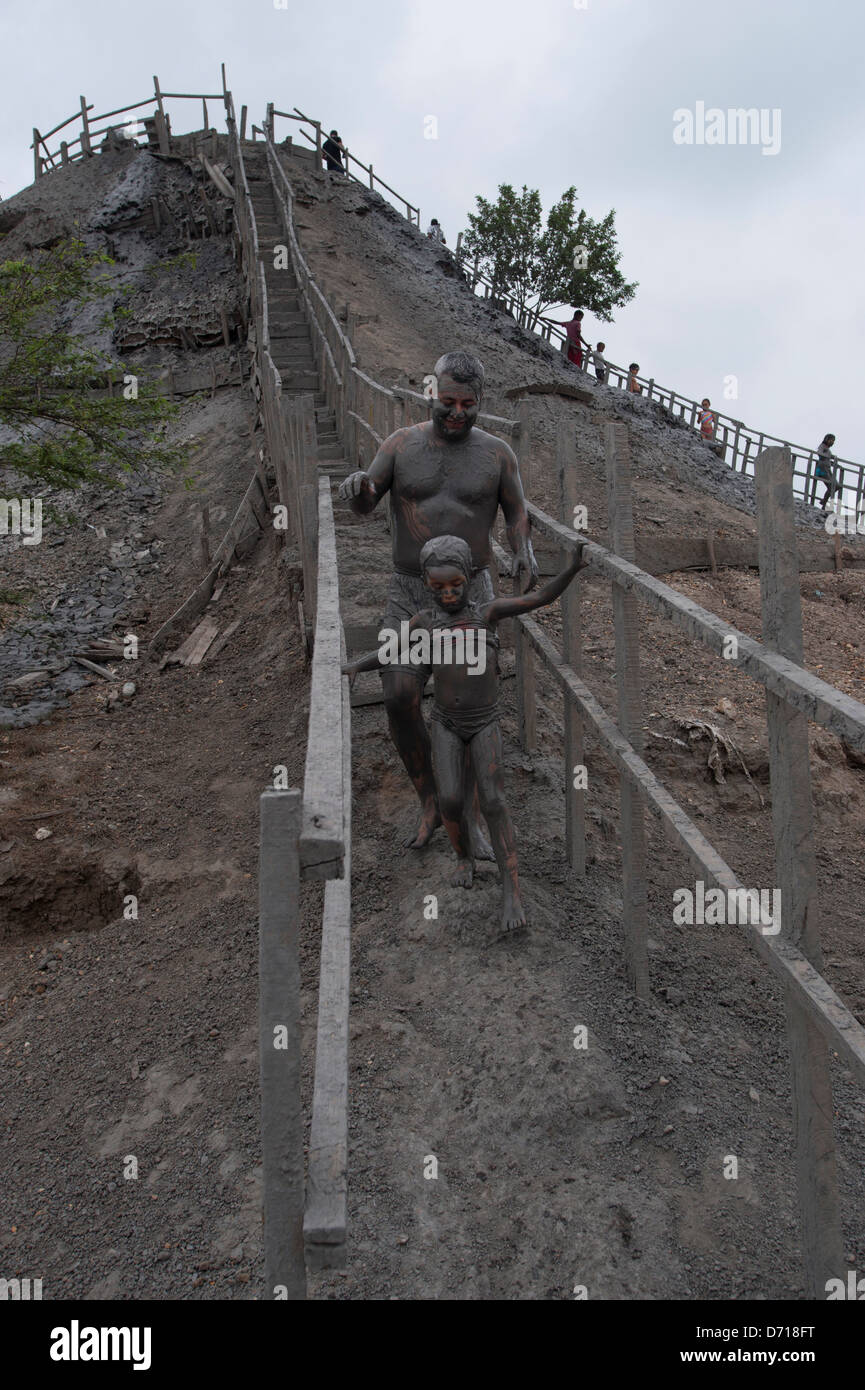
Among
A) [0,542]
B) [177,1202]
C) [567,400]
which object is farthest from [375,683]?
[567,400]

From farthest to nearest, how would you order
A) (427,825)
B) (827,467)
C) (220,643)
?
(827,467) → (220,643) → (427,825)

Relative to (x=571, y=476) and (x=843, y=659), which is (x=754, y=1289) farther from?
(x=843, y=659)

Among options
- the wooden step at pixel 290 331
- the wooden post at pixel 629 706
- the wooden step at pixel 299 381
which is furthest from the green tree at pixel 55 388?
the wooden post at pixel 629 706

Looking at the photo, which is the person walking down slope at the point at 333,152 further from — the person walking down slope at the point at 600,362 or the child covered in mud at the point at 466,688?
the child covered in mud at the point at 466,688

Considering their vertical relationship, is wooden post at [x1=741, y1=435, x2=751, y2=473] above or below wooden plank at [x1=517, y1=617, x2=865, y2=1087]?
above

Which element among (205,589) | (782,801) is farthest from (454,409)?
(205,589)

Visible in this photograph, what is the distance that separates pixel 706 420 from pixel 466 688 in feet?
60.1

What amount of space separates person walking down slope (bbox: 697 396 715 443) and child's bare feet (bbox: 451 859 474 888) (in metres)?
16.8

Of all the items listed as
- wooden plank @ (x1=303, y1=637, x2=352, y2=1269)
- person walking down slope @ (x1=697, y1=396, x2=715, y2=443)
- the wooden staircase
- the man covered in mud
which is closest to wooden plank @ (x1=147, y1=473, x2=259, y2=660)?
the wooden staircase

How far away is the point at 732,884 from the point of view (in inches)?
107

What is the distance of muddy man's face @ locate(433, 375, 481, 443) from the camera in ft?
12.9

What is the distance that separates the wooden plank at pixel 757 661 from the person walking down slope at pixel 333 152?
78.0 feet

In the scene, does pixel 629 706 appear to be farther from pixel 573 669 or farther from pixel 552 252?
pixel 552 252

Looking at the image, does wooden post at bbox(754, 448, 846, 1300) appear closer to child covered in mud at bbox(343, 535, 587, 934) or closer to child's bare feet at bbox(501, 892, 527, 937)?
child covered in mud at bbox(343, 535, 587, 934)
